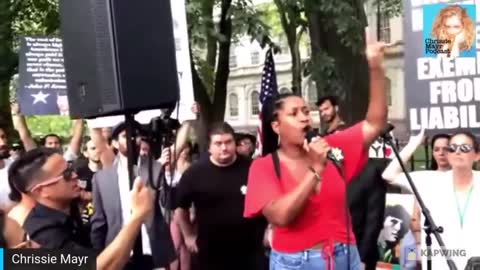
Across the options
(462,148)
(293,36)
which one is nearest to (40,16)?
(293,36)

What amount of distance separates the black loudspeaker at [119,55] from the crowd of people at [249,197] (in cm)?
29

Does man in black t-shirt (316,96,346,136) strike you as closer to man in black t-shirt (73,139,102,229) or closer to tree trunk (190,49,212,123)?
man in black t-shirt (73,139,102,229)

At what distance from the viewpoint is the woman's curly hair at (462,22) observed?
18.4 ft

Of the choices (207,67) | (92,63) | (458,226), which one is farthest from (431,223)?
(207,67)

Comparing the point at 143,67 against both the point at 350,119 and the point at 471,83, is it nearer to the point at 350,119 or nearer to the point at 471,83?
the point at 471,83

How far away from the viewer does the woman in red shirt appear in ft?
14.0

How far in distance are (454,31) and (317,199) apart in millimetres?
2002

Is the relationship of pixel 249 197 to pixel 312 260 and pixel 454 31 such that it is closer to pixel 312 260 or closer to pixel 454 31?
pixel 312 260

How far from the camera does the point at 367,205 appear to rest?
241 inches

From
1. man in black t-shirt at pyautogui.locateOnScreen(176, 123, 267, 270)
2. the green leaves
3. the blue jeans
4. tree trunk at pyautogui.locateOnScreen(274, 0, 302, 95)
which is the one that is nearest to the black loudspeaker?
the blue jeans

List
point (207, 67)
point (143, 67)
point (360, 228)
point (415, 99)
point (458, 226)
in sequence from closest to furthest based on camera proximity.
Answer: point (143, 67)
point (458, 226)
point (415, 99)
point (360, 228)
point (207, 67)

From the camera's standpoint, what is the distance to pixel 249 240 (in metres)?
5.87

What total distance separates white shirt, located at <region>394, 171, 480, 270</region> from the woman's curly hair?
880 mm

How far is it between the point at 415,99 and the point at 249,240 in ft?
4.98
